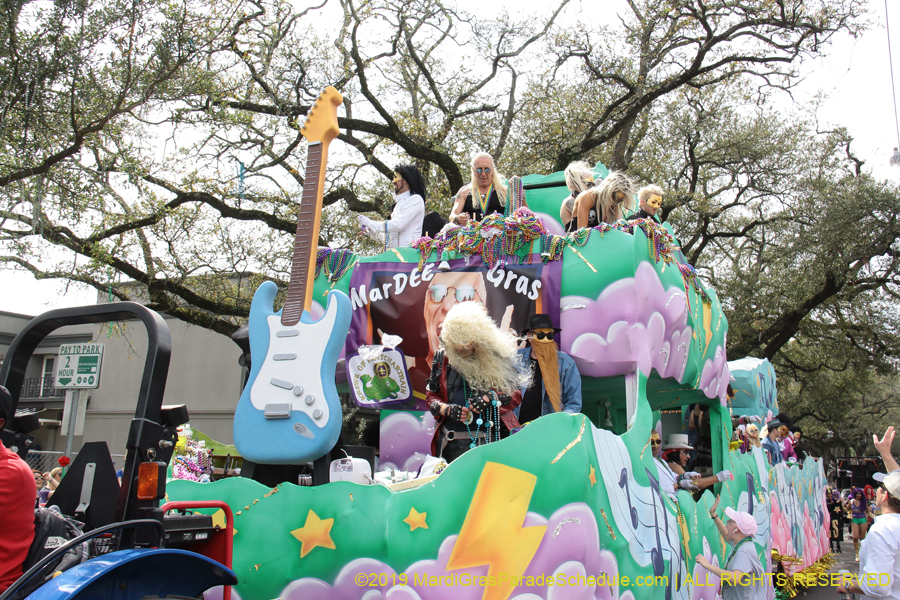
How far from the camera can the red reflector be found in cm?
260

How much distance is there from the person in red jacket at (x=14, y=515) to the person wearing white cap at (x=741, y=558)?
528 centimetres

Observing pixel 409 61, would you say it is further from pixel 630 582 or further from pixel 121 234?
pixel 630 582

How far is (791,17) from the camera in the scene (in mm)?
12586

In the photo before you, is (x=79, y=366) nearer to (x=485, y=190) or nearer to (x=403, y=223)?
(x=403, y=223)

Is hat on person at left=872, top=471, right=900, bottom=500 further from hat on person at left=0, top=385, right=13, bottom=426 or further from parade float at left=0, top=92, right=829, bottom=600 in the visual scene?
hat on person at left=0, top=385, right=13, bottom=426

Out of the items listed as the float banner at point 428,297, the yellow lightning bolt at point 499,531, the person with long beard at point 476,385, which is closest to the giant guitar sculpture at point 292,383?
the person with long beard at point 476,385

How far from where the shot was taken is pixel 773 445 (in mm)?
10250

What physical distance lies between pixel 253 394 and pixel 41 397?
24886 millimetres

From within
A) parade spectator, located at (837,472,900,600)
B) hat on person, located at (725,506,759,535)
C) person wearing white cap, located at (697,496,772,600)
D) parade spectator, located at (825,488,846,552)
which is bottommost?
parade spectator, located at (825,488,846,552)

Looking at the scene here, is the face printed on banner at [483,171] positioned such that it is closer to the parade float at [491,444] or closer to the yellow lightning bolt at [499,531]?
the parade float at [491,444]

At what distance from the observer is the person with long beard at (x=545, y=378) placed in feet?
16.4

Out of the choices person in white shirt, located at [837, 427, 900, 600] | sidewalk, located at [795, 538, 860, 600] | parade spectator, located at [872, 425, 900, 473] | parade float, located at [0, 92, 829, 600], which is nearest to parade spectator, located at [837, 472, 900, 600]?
person in white shirt, located at [837, 427, 900, 600]

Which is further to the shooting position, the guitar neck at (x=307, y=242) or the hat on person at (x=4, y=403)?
the guitar neck at (x=307, y=242)

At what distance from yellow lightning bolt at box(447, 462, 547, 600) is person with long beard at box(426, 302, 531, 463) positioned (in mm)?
998
